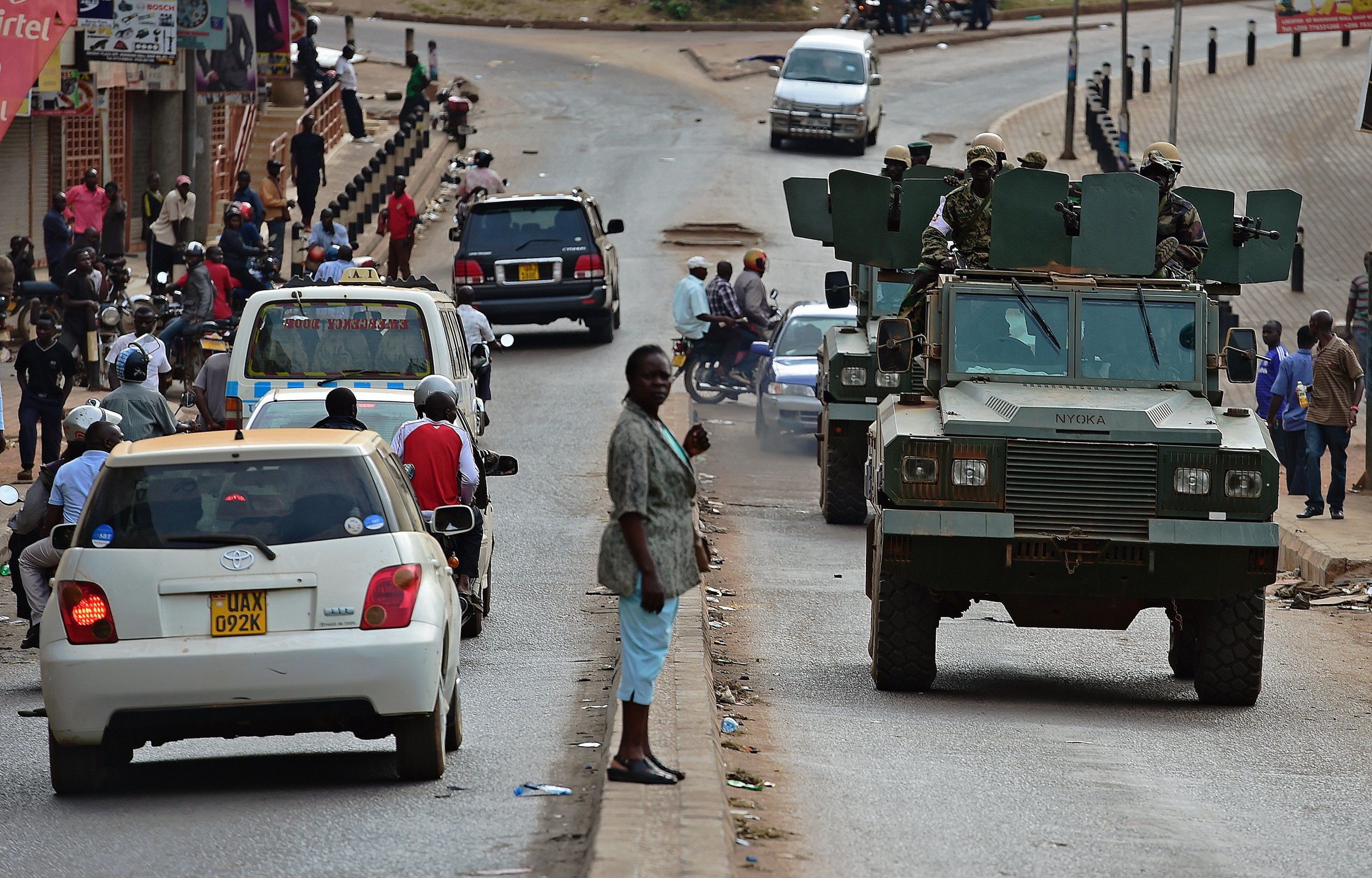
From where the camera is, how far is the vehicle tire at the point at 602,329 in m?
26.9

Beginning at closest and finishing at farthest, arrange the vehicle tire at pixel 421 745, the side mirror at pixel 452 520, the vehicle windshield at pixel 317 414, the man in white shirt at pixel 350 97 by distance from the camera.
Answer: the vehicle tire at pixel 421 745 → the side mirror at pixel 452 520 → the vehicle windshield at pixel 317 414 → the man in white shirt at pixel 350 97

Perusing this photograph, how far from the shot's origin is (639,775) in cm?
714

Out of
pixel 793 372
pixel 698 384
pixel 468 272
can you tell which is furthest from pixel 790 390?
pixel 468 272

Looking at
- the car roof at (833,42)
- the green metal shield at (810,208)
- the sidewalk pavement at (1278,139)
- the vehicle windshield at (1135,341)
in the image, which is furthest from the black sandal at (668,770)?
the car roof at (833,42)

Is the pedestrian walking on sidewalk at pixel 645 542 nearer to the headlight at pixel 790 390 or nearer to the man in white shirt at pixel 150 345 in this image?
the man in white shirt at pixel 150 345

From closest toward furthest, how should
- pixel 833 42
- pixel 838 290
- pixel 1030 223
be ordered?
pixel 1030 223
pixel 838 290
pixel 833 42

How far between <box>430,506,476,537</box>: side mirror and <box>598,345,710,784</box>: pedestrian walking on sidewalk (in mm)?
1866

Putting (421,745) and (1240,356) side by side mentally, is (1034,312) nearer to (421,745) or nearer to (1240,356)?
(1240,356)

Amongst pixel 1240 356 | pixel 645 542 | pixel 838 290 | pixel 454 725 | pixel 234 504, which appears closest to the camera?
pixel 645 542

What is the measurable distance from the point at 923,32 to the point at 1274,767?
5230 cm

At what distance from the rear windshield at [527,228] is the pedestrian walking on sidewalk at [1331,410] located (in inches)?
435

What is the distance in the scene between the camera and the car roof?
41.9 m

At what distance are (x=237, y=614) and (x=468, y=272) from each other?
727 inches

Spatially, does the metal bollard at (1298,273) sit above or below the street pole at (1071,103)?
below
